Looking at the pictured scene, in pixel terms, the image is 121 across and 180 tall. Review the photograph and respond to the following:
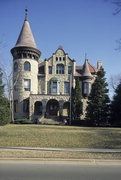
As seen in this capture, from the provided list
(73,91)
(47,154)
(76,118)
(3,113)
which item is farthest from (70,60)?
(47,154)

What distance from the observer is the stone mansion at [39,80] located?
33.2 metres

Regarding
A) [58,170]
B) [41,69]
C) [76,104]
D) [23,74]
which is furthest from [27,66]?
[58,170]

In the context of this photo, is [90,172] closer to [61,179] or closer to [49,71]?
[61,179]

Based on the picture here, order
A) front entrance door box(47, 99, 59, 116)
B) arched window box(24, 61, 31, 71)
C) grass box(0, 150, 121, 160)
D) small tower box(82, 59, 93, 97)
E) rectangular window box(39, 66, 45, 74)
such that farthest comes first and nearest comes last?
rectangular window box(39, 66, 45, 74) → small tower box(82, 59, 93, 97) → front entrance door box(47, 99, 59, 116) → arched window box(24, 61, 31, 71) → grass box(0, 150, 121, 160)

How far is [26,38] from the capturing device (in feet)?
115

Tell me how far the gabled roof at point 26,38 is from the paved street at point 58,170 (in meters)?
30.5

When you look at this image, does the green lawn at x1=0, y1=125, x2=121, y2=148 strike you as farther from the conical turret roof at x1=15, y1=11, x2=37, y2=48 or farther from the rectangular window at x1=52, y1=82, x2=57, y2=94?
the conical turret roof at x1=15, y1=11, x2=37, y2=48

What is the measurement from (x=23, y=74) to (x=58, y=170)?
2912 centimetres

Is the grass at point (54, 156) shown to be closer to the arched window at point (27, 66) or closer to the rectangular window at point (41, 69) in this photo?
the arched window at point (27, 66)

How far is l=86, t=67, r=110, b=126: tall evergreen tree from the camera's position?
27652 mm

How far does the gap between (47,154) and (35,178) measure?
259 cm

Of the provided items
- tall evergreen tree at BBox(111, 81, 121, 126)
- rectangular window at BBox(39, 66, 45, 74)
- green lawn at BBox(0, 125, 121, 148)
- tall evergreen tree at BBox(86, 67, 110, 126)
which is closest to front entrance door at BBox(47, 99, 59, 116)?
rectangular window at BBox(39, 66, 45, 74)

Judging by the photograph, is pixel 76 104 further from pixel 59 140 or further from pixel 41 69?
pixel 59 140

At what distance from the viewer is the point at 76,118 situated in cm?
3050
